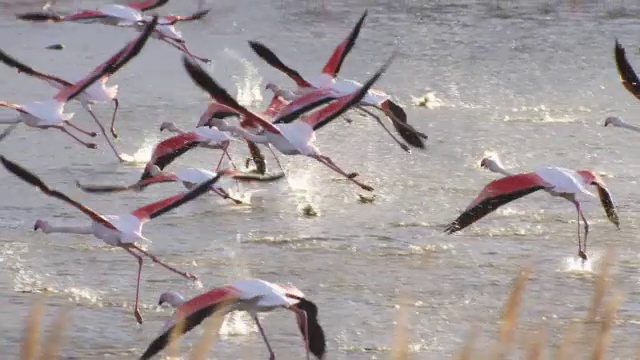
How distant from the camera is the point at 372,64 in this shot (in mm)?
14016

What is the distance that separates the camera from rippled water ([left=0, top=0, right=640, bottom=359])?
6.09m

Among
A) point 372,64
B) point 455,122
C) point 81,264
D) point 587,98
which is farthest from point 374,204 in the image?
point 372,64

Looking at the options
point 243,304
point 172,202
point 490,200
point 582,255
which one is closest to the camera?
point 243,304

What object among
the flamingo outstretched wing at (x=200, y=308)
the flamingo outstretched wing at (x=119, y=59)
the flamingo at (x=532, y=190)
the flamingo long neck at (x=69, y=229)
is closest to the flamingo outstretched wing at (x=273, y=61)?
the flamingo outstretched wing at (x=119, y=59)

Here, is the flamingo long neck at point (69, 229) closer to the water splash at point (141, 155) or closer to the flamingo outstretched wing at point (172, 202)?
the flamingo outstretched wing at point (172, 202)

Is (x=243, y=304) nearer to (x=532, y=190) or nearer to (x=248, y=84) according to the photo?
(x=532, y=190)

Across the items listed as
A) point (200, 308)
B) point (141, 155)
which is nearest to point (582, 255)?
point (200, 308)

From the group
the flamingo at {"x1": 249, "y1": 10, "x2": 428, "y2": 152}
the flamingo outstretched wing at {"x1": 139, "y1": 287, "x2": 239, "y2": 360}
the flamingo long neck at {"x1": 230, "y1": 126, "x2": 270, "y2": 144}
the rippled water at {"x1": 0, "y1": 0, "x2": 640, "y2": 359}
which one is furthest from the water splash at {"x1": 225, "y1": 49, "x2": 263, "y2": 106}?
the flamingo outstretched wing at {"x1": 139, "y1": 287, "x2": 239, "y2": 360}

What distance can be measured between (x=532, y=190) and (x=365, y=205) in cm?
219

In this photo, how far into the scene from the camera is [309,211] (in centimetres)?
824

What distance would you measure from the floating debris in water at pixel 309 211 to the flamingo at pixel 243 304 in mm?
3498

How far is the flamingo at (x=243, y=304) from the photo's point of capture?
437 cm

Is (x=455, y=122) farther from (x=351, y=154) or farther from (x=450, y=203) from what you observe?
(x=450, y=203)

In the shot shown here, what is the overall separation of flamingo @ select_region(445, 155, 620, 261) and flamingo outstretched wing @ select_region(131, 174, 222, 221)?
1.05 m
